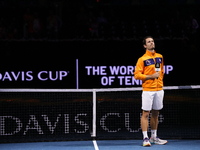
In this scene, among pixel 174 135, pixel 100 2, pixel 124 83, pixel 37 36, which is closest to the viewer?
pixel 174 135

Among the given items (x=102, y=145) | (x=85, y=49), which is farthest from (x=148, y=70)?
(x=85, y=49)

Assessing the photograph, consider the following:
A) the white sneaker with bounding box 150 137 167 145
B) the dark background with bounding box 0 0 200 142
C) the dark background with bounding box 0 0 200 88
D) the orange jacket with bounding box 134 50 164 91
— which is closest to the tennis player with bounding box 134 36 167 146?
the orange jacket with bounding box 134 50 164 91

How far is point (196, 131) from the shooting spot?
7375 millimetres

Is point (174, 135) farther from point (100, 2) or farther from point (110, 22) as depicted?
point (100, 2)

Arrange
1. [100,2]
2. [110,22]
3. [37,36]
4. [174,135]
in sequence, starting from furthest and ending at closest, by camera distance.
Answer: [100,2]
[110,22]
[37,36]
[174,135]

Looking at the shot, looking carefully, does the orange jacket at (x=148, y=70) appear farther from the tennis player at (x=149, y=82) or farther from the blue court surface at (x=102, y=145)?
the blue court surface at (x=102, y=145)

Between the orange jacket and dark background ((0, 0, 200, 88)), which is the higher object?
dark background ((0, 0, 200, 88))

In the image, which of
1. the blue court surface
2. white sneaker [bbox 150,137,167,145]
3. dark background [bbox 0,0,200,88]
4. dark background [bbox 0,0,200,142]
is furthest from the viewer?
dark background [bbox 0,0,200,88]

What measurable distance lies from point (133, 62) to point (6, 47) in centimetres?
435

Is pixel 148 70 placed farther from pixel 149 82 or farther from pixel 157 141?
pixel 157 141

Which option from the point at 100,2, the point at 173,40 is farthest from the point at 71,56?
the point at 100,2

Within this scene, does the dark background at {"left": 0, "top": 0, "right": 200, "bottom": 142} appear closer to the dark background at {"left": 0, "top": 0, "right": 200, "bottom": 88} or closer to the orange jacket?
the dark background at {"left": 0, "top": 0, "right": 200, "bottom": 88}

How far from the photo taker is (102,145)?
649cm

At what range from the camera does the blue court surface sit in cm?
621
